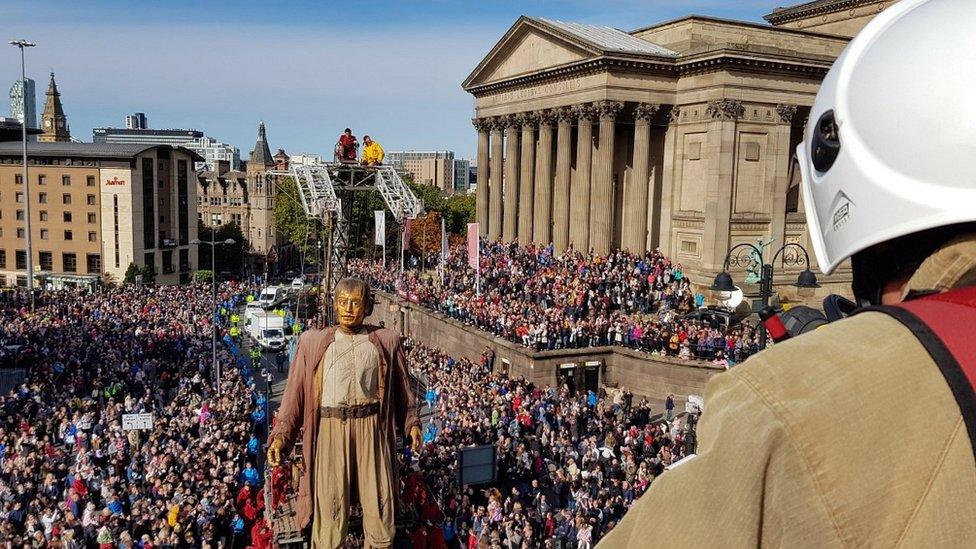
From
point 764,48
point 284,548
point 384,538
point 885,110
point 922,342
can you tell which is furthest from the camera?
point 764,48

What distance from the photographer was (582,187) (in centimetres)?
4881

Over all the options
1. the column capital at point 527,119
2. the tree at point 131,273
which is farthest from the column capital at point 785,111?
the tree at point 131,273

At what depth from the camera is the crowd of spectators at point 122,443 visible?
1800 centimetres

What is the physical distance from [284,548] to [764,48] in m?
41.2

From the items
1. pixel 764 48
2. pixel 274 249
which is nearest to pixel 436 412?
pixel 764 48

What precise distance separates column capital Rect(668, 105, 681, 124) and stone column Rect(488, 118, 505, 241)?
14113mm

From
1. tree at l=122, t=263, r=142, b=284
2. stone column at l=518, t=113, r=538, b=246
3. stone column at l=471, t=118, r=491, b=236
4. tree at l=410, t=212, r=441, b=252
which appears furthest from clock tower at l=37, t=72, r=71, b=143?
stone column at l=518, t=113, r=538, b=246

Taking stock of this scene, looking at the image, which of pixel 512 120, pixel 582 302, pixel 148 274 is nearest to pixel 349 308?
pixel 582 302

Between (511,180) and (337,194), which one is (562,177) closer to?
(511,180)

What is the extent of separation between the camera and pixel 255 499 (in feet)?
63.6

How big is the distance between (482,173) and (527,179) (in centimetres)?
656

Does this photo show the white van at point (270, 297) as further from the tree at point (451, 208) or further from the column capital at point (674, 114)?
the tree at point (451, 208)

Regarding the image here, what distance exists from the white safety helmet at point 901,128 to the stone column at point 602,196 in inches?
1773

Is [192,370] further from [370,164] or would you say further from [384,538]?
[384,538]
